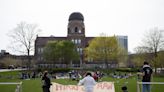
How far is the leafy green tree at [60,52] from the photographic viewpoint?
328 ft

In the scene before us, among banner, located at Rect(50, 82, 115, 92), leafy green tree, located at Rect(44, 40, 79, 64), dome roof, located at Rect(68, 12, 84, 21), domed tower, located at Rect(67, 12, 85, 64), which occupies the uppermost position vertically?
dome roof, located at Rect(68, 12, 84, 21)

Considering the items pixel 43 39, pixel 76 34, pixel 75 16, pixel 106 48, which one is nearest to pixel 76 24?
pixel 75 16

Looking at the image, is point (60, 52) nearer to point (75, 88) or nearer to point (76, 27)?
point (76, 27)

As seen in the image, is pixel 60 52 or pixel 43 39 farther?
pixel 43 39

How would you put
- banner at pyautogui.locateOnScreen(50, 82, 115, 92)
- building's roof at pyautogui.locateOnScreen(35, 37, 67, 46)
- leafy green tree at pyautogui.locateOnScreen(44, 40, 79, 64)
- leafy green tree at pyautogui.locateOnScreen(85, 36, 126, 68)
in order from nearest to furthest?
banner at pyautogui.locateOnScreen(50, 82, 115, 92), leafy green tree at pyautogui.locateOnScreen(85, 36, 126, 68), leafy green tree at pyautogui.locateOnScreen(44, 40, 79, 64), building's roof at pyautogui.locateOnScreen(35, 37, 67, 46)

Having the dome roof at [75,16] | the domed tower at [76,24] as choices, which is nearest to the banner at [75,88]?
the domed tower at [76,24]

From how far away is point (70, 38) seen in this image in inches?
4924

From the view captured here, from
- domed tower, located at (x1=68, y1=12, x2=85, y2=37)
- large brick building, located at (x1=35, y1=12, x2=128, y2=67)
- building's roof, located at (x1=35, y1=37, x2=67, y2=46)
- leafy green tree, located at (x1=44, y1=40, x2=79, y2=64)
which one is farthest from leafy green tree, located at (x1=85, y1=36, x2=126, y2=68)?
building's roof, located at (x1=35, y1=37, x2=67, y2=46)

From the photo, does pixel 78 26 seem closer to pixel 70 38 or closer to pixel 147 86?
pixel 70 38

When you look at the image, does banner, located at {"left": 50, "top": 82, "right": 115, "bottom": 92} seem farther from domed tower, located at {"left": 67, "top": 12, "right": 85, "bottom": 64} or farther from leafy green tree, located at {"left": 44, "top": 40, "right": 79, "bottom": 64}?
domed tower, located at {"left": 67, "top": 12, "right": 85, "bottom": 64}

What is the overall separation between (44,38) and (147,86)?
117m

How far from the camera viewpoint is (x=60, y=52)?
100625mm

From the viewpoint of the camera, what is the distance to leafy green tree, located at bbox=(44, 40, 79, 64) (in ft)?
328

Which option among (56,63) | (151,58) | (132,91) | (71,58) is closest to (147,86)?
(132,91)
